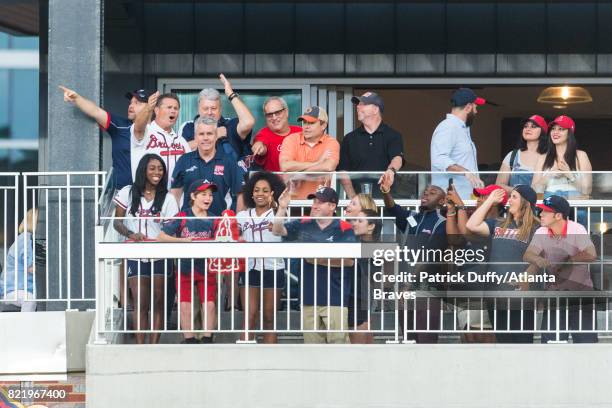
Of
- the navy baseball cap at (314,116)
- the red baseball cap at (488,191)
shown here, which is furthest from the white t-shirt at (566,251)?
the navy baseball cap at (314,116)

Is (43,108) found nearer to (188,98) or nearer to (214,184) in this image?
(188,98)

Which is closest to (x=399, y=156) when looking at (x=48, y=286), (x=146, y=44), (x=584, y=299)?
(x=584, y=299)

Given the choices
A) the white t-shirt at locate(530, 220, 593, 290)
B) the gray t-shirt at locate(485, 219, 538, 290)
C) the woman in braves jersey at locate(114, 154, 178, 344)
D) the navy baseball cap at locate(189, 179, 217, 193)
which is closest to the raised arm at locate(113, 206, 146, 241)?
the woman in braves jersey at locate(114, 154, 178, 344)

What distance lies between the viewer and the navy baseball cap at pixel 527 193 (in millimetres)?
11766

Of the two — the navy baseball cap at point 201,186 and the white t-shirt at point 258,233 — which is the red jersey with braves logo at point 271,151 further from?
the white t-shirt at point 258,233

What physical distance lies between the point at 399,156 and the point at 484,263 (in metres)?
1.70

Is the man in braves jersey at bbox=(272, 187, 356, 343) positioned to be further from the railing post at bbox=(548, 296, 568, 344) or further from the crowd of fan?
the railing post at bbox=(548, 296, 568, 344)

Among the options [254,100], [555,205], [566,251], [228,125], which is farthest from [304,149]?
[254,100]

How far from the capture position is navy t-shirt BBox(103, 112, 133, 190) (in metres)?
13.1

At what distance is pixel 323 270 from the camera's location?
38.6 ft

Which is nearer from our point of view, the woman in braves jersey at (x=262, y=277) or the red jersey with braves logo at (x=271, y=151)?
the woman in braves jersey at (x=262, y=277)

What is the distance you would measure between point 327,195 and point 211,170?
111 centimetres

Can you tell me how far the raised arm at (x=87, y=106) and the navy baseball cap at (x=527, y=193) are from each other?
12.1ft

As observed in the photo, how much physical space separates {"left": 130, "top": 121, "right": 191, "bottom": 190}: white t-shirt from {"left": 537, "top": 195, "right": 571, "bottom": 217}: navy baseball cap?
3153 mm
